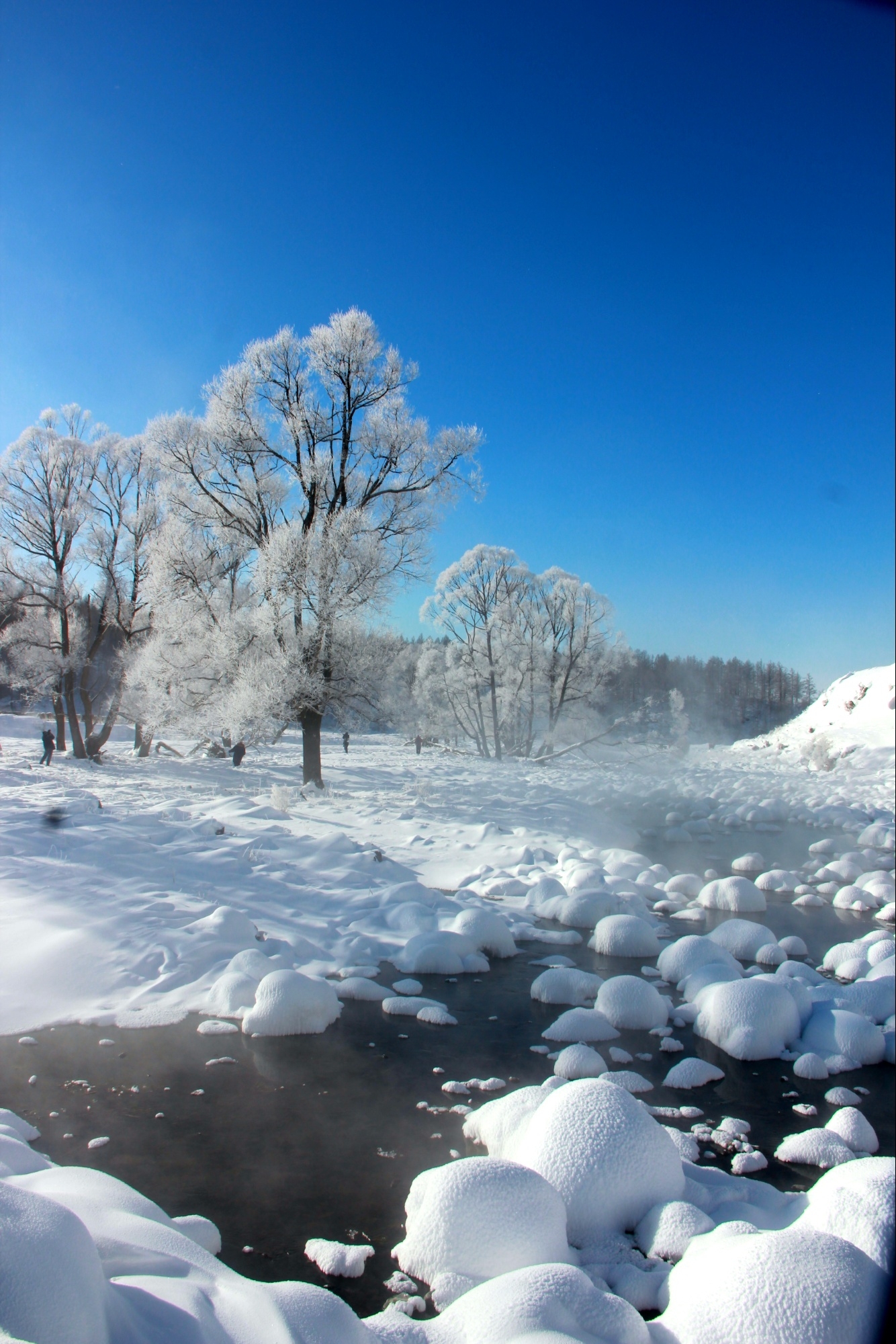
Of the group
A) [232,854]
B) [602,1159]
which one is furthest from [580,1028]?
[232,854]

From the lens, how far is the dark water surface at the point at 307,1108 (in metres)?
1.97

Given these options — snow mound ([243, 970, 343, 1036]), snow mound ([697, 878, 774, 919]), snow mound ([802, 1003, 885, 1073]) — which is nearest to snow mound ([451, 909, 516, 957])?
snow mound ([243, 970, 343, 1036])

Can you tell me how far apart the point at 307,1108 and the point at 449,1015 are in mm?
1058

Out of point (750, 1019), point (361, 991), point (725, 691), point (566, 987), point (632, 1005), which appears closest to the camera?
point (750, 1019)

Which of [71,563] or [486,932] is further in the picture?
[486,932]

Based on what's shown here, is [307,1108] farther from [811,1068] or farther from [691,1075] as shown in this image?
[811,1068]

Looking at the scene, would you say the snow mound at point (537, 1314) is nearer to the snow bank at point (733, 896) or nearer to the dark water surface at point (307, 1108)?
the dark water surface at point (307, 1108)

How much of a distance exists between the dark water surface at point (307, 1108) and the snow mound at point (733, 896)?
253 cm

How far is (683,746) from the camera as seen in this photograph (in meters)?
12.7

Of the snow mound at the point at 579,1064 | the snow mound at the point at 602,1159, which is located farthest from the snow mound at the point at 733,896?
the snow mound at the point at 602,1159

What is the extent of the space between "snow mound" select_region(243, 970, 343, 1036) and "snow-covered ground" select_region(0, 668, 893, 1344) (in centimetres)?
1

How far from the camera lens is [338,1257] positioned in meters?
1.82

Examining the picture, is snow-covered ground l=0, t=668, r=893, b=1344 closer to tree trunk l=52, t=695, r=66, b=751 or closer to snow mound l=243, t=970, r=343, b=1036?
snow mound l=243, t=970, r=343, b=1036

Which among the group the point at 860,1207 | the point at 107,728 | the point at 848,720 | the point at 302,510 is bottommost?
the point at 860,1207
